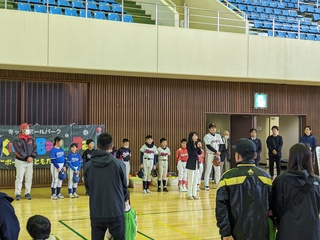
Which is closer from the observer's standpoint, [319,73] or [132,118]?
[132,118]

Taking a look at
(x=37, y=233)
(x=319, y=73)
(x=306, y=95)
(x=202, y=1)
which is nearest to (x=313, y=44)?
(x=319, y=73)

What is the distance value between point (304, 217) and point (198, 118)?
10.7 meters

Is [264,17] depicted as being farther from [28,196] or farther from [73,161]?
[28,196]

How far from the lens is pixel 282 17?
17.2 metres

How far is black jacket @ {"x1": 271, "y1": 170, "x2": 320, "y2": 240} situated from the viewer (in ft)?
11.5

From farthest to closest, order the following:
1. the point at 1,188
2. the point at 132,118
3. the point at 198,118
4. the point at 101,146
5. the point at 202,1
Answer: the point at 202,1 → the point at 198,118 → the point at 132,118 → the point at 1,188 → the point at 101,146

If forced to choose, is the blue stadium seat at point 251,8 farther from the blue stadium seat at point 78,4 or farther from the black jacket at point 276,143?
the blue stadium seat at point 78,4

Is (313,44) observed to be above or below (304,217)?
above

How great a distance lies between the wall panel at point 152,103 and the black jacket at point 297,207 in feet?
31.7

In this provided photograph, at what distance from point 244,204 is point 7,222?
179 cm

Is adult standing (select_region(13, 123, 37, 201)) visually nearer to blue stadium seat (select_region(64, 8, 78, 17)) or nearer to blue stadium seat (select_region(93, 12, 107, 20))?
blue stadium seat (select_region(64, 8, 78, 17))

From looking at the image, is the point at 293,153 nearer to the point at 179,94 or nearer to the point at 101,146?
the point at 101,146

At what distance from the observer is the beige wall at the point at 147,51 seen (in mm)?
10914

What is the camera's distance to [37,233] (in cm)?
305
